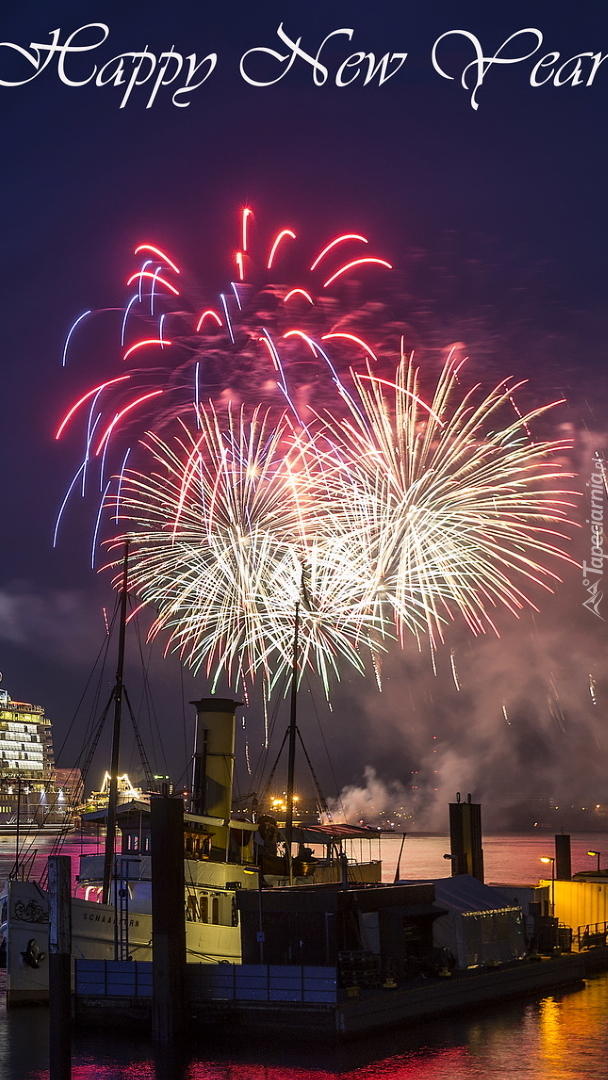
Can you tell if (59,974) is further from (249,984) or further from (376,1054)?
(376,1054)

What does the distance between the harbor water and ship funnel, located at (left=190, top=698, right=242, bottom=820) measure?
8746mm

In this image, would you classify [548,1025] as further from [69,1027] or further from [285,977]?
[69,1027]

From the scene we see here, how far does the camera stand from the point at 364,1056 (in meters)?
26.7

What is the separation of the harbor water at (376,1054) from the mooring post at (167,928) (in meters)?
0.79

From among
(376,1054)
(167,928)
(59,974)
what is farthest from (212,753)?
(59,974)

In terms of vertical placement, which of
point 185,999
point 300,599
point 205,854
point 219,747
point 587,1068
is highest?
point 300,599

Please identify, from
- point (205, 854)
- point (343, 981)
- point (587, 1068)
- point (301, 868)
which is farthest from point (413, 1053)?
point (301, 868)

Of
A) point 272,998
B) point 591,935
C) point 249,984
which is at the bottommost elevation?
point 591,935

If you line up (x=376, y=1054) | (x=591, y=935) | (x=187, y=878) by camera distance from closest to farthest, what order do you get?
1. (x=376, y=1054)
2. (x=187, y=878)
3. (x=591, y=935)

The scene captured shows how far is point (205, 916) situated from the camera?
114 ft

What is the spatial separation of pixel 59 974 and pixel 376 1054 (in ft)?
24.8

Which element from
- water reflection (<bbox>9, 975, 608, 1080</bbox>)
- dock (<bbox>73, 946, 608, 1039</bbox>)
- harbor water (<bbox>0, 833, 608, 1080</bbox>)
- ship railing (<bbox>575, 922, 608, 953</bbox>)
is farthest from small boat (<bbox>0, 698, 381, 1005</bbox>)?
ship railing (<bbox>575, 922, 608, 953</bbox>)

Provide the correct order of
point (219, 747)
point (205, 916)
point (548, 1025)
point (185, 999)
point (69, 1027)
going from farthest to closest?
point (219, 747) < point (205, 916) < point (548, 1025) < point (185, 999) < point (69, 1027)

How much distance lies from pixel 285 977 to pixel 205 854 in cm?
910
